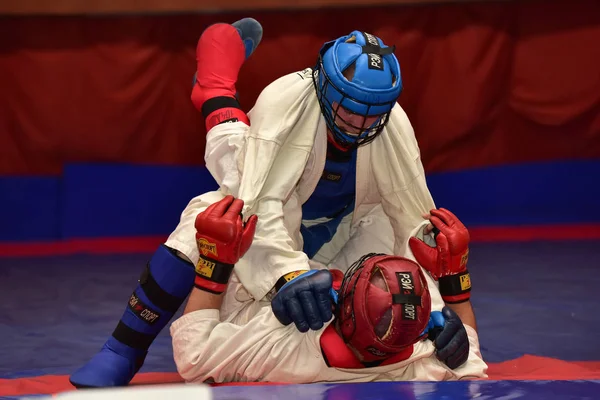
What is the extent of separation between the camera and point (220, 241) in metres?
2.71

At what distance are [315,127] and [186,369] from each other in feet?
3.17

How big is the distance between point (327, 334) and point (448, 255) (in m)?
0.63

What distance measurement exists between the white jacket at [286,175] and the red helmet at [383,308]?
1.26ft

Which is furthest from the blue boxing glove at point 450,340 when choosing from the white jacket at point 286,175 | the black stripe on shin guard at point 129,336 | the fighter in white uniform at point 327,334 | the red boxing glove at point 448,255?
the black stripe on shin guard at point 129,336

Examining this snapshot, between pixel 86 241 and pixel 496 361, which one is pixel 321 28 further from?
pixel 496 361

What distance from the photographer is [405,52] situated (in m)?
5.54

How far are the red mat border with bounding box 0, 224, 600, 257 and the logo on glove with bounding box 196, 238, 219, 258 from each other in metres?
2.63

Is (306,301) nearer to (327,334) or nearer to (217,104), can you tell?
(327,334)

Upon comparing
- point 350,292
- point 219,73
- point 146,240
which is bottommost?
point 146,240

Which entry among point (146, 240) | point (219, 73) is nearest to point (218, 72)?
point (219, 73)

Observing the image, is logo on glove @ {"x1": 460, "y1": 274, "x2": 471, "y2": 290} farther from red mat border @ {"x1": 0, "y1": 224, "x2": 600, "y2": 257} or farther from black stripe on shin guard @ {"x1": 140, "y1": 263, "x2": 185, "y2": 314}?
red mat border @ {"x1": 0, "y1": 224, "x2": 600, "y2": 257}

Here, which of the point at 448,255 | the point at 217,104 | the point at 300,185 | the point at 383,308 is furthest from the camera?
the point at 217,104

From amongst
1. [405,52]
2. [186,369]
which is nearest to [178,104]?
[405,52]

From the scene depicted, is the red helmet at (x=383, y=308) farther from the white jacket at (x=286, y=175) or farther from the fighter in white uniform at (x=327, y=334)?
the white jacket at (x=286, y=175)
